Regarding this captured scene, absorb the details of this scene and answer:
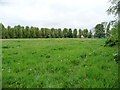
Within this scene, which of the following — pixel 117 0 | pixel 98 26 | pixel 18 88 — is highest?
pixel 117 0

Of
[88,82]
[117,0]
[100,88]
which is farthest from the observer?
[117,0]

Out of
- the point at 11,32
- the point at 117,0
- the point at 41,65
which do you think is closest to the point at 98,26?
the point at 117,0

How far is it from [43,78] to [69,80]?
1.19 meters

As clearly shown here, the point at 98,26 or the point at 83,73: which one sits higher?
the point at 98,26

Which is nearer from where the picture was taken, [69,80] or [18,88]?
[18,88]

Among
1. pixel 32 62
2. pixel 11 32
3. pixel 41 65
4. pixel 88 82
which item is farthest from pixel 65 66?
pixel 11 32

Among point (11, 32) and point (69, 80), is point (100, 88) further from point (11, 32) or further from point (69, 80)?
point (11, 32)

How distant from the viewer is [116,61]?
14273 mm

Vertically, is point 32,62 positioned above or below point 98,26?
below

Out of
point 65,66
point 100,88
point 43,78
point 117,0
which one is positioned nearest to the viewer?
point 100,88

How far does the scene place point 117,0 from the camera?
12.7 m

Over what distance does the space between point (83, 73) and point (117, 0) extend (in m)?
3.94

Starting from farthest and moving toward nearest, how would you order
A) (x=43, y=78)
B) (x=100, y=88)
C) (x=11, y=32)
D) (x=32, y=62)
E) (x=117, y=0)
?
(x=11, y=32), (x=32, y=62), (x=117, y=0), (x=43, y=78), (x=100, y=88)

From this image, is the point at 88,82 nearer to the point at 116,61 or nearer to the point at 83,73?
the point at 83,73
